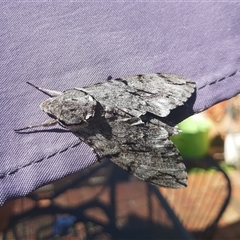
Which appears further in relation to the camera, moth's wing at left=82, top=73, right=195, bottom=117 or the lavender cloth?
moth's wing at left=82, top=73, right=195, bottom=117

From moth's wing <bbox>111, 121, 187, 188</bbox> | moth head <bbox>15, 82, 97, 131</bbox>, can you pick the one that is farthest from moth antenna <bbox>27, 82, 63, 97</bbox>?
moth's wing <bbox>111, 121, 187, 188</bbox>

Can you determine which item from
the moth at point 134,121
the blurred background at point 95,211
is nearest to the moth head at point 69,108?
the moth at point 134,121

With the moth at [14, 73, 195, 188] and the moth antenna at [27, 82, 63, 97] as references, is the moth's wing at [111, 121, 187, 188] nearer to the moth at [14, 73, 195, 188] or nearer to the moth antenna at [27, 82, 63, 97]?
the moth at [14, 73, 195, 188]

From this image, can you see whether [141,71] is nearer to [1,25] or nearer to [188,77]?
[188,77]

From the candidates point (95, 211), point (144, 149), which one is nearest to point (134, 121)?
point (144, 149)

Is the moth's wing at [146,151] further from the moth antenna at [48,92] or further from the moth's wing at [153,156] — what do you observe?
the moth antenna at [48,92]

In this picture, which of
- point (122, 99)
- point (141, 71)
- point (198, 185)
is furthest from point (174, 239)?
point (198, 185)
